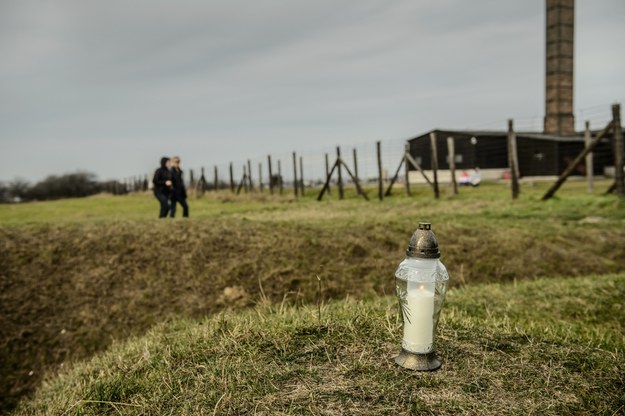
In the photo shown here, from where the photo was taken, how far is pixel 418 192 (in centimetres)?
1978

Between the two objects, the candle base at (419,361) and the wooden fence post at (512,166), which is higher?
the wooden fence post at (512,166)

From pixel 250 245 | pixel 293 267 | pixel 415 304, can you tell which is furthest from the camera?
pixel 250 245

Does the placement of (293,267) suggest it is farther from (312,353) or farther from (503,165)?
(503,165)

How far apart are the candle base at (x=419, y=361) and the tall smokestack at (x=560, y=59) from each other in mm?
34281

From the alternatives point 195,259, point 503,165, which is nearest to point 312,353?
point 195,259

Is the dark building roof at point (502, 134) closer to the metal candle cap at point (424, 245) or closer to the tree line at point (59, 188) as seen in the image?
the metal candle cap at point (424, 245)

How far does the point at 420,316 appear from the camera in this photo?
2.51m

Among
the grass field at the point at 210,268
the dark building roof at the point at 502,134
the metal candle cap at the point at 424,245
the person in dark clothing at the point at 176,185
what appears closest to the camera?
the metal candle cap at the point at 424,245

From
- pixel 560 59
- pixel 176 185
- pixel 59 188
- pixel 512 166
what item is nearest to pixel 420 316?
pixel 176 185

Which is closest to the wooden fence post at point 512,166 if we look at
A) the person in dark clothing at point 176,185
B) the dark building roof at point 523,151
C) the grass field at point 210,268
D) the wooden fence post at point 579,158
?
the wooden fence post at point 579,158

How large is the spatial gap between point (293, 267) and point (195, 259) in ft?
4.99

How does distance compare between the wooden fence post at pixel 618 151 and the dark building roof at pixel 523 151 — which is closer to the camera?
the wooden fence post at pixel 618 151

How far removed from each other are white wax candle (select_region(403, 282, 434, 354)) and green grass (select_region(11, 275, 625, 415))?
0.16 m

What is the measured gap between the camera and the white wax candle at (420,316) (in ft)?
8.21
